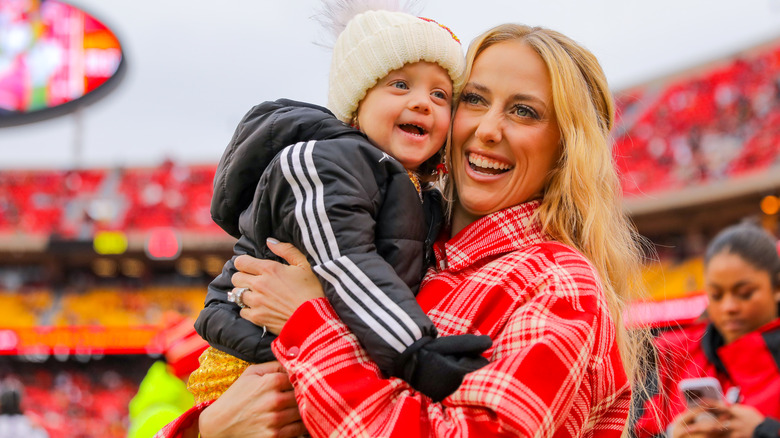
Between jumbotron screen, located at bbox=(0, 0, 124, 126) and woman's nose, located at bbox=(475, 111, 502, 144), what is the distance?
21.7m

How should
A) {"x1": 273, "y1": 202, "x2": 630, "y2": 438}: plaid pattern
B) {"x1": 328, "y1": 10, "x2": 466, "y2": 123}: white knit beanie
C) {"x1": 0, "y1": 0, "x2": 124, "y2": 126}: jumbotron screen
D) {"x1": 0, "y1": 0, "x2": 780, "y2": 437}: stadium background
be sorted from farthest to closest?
1. {"x1": 0, "y1": 0, "x2": 124, "y2": 126}: jumbotron screen
2. {"x1": 0, "y1": 0, "x2": 780, "y2": 437}: stadium background
3. {"x1": 328, "y1": 10, "x2": 466, "y2": 123}: white knit beanie
4. {"x1": 273, "y1": 202, "x2": 630, "y2": 438}: plaid pattern

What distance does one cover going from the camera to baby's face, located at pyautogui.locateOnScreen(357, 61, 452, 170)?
2.29m

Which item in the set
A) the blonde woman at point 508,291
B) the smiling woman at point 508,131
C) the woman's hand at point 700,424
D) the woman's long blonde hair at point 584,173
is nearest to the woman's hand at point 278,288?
the blonde woman at point 508,291

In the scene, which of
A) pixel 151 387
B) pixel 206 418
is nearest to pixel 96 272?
pixel 151 387

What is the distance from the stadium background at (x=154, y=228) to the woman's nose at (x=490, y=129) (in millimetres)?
11264

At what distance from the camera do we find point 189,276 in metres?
26.3

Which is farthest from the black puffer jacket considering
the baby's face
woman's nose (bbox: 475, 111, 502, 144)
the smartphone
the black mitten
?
the smartphone

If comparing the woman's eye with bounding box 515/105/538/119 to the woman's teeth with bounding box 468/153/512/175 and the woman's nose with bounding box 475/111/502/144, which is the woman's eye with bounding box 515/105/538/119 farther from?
the woman's teeth with bounding box 468/153/512/175

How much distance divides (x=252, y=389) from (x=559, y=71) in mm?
1294

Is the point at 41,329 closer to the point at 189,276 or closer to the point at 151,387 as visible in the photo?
the point at 189,276

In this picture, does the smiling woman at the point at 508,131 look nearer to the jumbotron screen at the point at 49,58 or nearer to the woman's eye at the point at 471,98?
the woman's eye at the point at 471,98

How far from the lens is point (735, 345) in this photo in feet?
11.4

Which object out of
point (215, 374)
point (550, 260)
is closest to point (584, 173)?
point (550, 260)

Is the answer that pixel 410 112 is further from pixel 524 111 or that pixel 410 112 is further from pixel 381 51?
pixel 524 111
